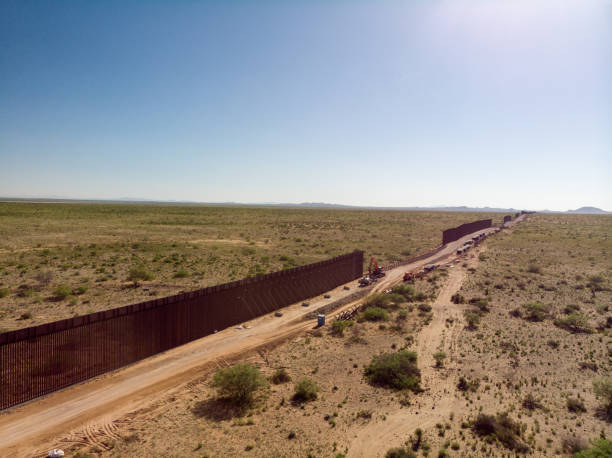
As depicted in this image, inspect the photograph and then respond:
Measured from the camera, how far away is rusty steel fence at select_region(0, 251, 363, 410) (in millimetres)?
12352

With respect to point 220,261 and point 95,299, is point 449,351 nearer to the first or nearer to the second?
point 95,299

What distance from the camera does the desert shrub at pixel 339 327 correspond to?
20.1m

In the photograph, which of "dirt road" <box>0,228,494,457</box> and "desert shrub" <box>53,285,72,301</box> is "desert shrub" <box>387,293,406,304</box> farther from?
"desert shrub" <box>53,285,72,301</box>

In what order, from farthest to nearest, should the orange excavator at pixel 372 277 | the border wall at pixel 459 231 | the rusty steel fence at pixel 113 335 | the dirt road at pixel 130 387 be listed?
the border wall at pixel 459 231, the orange excavator at pixel 372 277, the rusty steel fence at pixel 113 335, the dirt road at pixel 130 387

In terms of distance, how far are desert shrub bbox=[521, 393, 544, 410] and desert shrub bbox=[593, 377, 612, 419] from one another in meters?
2.23

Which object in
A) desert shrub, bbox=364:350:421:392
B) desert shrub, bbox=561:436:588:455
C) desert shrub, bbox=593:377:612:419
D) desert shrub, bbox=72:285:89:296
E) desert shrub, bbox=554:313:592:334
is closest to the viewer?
desert shrub, bbox=561:436:588:455

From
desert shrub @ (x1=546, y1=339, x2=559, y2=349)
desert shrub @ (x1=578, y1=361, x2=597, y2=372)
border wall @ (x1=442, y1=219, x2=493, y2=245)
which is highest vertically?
border wall @ (x1=442, y1=219, x2=493, y2=245)

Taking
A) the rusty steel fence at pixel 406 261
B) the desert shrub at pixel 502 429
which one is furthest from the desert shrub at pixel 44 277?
the rusty steel fence at pixel 406 261

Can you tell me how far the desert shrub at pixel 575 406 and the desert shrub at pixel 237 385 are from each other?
40.7 ft

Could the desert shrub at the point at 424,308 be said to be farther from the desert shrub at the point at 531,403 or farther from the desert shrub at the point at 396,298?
the desert shrub at the point at 531,403

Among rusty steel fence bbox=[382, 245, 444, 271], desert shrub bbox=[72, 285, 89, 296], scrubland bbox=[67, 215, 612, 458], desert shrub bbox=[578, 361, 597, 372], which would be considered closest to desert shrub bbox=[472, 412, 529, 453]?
scrubland bbox=[67, 215, 612, 458]

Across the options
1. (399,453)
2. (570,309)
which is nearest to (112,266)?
(399,453)

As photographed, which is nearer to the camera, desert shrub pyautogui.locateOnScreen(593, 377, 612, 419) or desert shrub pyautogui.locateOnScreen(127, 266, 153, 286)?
desert shrub pyautogui.locateOnScreen(593, 377, 612, 419)

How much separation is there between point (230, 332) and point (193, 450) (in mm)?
9752
